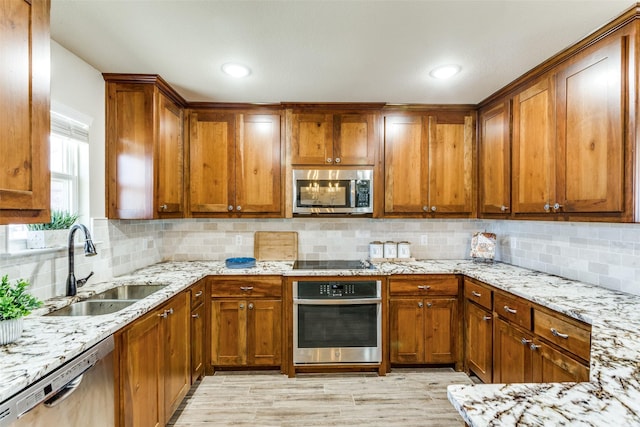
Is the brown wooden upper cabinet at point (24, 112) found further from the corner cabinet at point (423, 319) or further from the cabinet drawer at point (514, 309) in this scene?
the cabinet drawer at point (514, 309)

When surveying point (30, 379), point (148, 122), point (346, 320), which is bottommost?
point (346, 320)

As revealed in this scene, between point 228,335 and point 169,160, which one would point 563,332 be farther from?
point 169,160

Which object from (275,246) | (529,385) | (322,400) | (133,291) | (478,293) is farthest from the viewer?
(275,246)

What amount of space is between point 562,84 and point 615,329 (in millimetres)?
1516

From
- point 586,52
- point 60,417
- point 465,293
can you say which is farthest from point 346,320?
point 586,52

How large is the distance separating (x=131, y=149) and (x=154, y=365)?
61.7 inches

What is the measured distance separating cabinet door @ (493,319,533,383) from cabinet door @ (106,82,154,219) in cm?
271

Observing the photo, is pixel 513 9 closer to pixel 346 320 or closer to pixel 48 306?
pixel 346 320

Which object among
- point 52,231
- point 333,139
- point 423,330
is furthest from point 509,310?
point 52,231

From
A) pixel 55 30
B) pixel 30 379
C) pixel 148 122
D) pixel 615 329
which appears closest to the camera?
pixel 30 379

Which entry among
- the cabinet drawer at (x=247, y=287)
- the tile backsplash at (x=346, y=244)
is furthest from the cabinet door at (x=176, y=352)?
A: the tile backsplash at (x=346, y=244)

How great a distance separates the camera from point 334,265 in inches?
122

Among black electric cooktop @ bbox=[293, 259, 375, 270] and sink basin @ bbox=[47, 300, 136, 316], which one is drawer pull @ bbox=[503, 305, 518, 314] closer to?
black electric cooktop @ bbox=[293, 259, 375, 270]

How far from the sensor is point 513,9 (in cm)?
158
